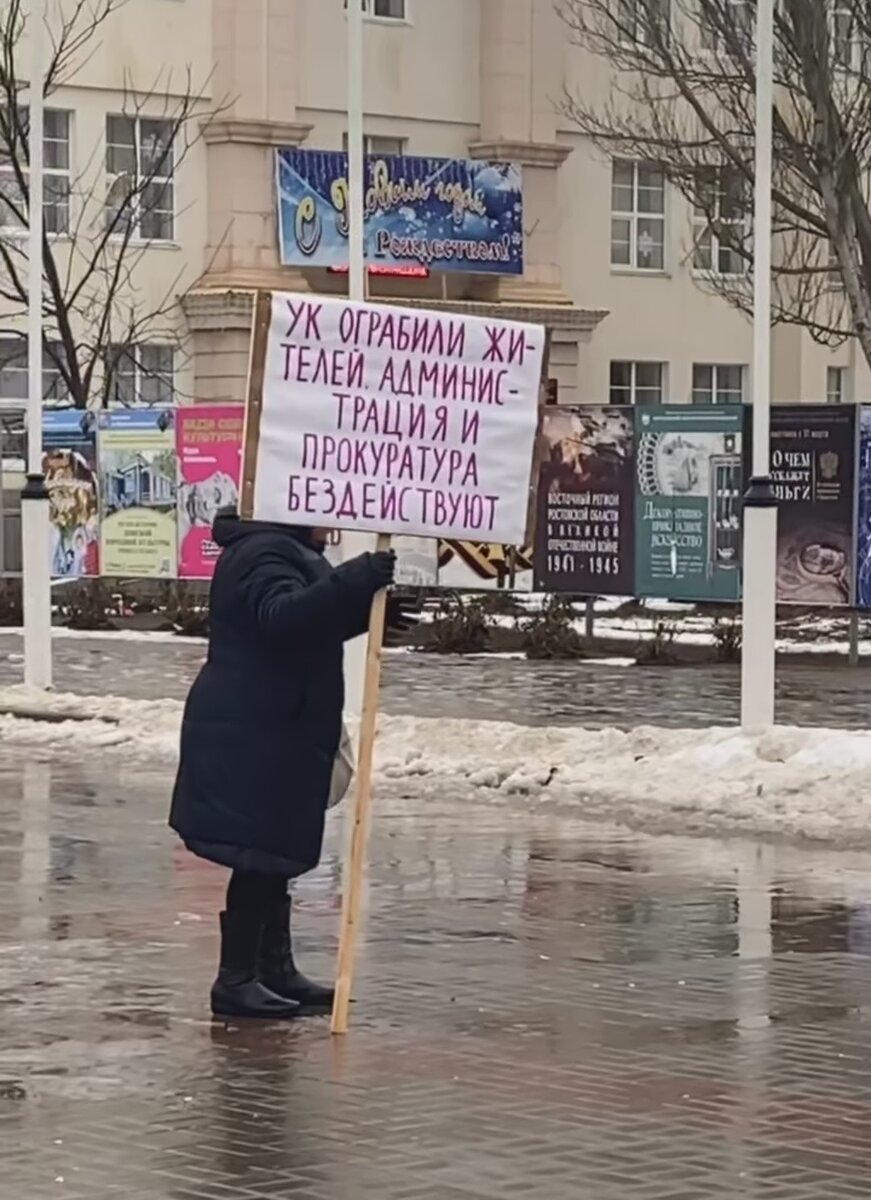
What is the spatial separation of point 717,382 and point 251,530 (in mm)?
41278

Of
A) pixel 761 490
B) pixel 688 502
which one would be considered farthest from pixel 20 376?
pixel 761 490

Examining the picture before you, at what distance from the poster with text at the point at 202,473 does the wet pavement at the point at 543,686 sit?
2590 mm

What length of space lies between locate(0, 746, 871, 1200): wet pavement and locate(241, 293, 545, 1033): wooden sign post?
0.71 metres

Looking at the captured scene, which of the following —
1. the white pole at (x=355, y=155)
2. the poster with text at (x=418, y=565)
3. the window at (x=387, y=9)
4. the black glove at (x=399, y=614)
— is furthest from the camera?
the window at (x=387, y=9)

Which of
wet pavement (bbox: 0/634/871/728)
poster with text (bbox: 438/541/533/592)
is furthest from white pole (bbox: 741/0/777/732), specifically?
poster with text (bbox: 438/541/533/592)

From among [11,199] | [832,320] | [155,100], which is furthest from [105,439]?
[832,320]

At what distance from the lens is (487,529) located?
9188mm

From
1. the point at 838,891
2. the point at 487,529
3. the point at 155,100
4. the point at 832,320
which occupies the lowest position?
the point at 838,891

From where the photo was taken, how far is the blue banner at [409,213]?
43094mm

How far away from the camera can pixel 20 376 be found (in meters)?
42.5

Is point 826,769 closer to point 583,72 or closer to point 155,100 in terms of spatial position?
point 155,100

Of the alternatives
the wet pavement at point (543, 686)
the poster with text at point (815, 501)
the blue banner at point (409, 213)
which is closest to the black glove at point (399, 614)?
the wet pavement at point (543, 686)

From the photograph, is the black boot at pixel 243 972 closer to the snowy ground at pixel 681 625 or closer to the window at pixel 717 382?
the snowy ground at pixel 681 625

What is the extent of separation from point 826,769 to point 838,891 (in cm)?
299
